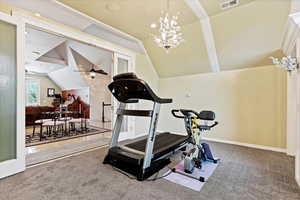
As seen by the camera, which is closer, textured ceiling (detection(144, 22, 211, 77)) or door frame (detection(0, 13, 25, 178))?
door frame (detection(0, 13, 25, 178))

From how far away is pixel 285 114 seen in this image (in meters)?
3.26

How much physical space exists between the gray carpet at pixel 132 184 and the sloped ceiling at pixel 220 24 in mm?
2423

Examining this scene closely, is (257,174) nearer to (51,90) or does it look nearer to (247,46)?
(247,46)

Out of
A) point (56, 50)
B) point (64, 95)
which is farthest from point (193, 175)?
point (64, 95)

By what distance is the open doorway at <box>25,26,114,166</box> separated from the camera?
379 cm

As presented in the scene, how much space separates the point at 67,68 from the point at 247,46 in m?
8.22

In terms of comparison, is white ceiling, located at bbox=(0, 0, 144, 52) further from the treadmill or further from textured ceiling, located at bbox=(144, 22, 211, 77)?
the treadmill

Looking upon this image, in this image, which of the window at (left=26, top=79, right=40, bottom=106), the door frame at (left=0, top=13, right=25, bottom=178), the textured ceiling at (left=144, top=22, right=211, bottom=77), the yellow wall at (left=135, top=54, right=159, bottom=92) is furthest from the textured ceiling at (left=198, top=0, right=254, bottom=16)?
the window at (left=26, top=79, right=40, bottom=106)

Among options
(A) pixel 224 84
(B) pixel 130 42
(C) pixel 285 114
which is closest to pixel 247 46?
→ (A) pixel 224 84

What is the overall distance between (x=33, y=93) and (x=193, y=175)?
11112mm

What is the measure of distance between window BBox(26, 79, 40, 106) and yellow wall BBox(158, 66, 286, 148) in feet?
31.6

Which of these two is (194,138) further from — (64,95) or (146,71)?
(64,95)

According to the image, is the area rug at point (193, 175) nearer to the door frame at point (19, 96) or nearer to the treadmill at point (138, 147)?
the treadmill at point (138, 147)

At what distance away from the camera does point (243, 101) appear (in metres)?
3.85
